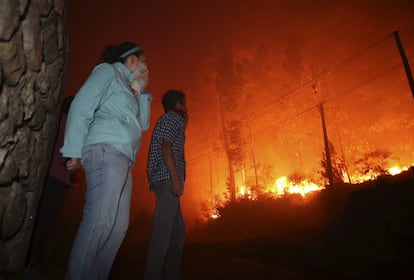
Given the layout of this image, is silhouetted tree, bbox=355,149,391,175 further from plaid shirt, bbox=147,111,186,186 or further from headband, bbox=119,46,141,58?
headband, bbox=119,46,141,58

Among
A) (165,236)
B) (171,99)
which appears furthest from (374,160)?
(165,236)

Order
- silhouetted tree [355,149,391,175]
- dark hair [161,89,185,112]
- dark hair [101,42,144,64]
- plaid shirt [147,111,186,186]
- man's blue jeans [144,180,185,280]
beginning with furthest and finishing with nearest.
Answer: silhouetted tree [355,149,391,175], dark hair [161,89,185,112], plaid shirt [147,111,186,186], man's blue jeans [144,180,185,280], dark hair [101,42,144,64]

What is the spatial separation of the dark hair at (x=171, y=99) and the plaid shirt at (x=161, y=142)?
0.29 m

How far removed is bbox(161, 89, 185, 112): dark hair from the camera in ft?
10.7

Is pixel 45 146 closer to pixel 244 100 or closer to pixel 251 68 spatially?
pixel 244 100

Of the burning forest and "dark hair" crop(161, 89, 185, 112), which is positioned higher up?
the burning forest

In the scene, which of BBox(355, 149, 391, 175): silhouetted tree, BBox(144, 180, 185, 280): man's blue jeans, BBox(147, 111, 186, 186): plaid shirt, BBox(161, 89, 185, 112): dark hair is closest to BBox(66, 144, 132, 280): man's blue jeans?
BBox(144, 180, 185, 280): man's blue jeans

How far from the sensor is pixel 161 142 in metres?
2.88

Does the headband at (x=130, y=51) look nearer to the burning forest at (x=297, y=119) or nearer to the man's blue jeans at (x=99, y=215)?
the man's blue jeans at (x=99, y=215)

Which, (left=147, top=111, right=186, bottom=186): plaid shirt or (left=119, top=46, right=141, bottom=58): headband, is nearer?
(left=119, top=46, right=141, bottom=58): headband

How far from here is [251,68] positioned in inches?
1102

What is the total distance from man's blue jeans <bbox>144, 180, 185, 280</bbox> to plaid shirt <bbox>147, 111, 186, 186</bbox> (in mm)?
158

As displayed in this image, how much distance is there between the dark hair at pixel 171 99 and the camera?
10.7ft

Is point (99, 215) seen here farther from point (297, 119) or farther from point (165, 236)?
point (297, 119)
